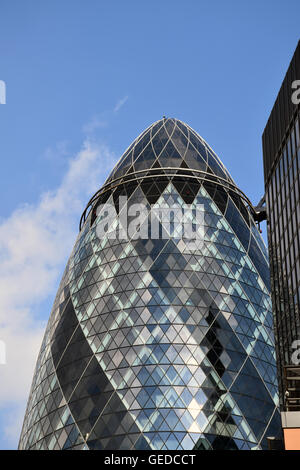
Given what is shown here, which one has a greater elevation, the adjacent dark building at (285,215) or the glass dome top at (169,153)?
the glass dome top at (169,153)

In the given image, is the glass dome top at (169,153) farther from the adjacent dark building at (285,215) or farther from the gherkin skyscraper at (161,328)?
the adjacent dark building at (285,215)

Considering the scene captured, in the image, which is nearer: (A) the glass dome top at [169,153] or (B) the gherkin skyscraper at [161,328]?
(B) the gherkin skyscraper at [161,328]

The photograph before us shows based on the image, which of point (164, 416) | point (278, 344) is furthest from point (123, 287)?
point (278, 344)

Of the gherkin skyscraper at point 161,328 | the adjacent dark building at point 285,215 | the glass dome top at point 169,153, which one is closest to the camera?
the adjacent dark building at point 285,215

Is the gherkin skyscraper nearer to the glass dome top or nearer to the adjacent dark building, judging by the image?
the glass dome top

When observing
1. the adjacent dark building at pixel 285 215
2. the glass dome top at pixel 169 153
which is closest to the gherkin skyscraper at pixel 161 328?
the glass dome top at pixel 169 153

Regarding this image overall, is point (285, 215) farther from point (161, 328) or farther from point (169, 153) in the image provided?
point (169, 153)

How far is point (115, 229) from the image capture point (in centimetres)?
6284

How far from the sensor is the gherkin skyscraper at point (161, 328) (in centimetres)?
5266

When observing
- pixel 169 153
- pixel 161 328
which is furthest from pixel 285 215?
pixel 169 153

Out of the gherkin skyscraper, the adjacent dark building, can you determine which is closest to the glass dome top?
the gherkin skyscraper

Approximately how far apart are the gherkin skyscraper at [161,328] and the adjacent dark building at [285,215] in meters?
7.59

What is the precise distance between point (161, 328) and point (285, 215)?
15.5 metres

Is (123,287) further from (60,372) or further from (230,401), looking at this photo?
(230,401)
